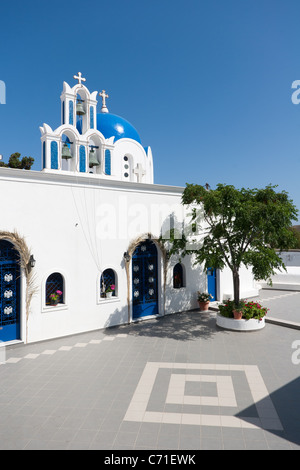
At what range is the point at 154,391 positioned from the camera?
6.58 m

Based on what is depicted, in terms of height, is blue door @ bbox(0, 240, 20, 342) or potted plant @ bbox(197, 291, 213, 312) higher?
blue door @ bbox(0, 240, 20, 342)

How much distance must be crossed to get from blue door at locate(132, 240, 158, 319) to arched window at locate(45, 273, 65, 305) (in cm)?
276

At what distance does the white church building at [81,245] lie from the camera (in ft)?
30.5

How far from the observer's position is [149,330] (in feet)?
35.5

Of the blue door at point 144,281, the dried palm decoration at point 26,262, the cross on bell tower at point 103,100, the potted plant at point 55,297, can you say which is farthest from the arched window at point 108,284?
the cross on bell tower at point 103,100

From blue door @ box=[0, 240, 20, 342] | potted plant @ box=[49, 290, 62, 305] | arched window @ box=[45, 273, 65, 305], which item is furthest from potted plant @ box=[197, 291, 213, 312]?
blue door @ box=[0, 240, 20, 342]

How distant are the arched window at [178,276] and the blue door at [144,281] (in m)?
1.04

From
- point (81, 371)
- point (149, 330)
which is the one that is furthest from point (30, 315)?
point (149, 330)

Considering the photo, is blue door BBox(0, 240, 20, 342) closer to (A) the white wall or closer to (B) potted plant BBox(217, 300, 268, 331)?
(A) the white wall

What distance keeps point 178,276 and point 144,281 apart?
5.94 ft

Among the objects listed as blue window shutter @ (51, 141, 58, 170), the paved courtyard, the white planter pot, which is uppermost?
blue window shutter @ (51, 141, 58, 170)

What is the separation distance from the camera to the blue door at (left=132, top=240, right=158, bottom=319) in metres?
11.9
